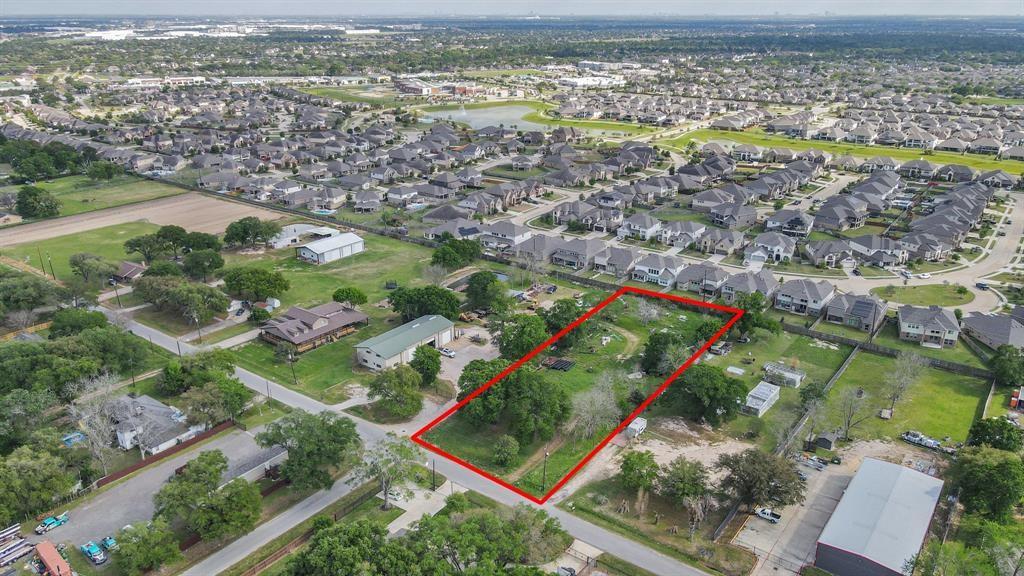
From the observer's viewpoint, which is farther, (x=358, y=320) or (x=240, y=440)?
(x=358, y=320)

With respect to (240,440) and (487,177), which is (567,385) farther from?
(487,177)

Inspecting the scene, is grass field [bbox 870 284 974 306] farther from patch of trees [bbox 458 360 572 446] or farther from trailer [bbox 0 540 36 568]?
trailer [bbox 0 540 36 568]

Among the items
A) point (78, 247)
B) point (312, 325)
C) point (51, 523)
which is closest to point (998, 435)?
point (312, 325)

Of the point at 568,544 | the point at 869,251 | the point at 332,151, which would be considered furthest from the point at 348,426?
the point at 332,151

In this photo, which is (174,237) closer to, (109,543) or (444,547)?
(109,543)

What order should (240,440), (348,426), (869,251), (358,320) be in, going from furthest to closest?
(869,251) < (358,320) < (240,440) < (348,426)
